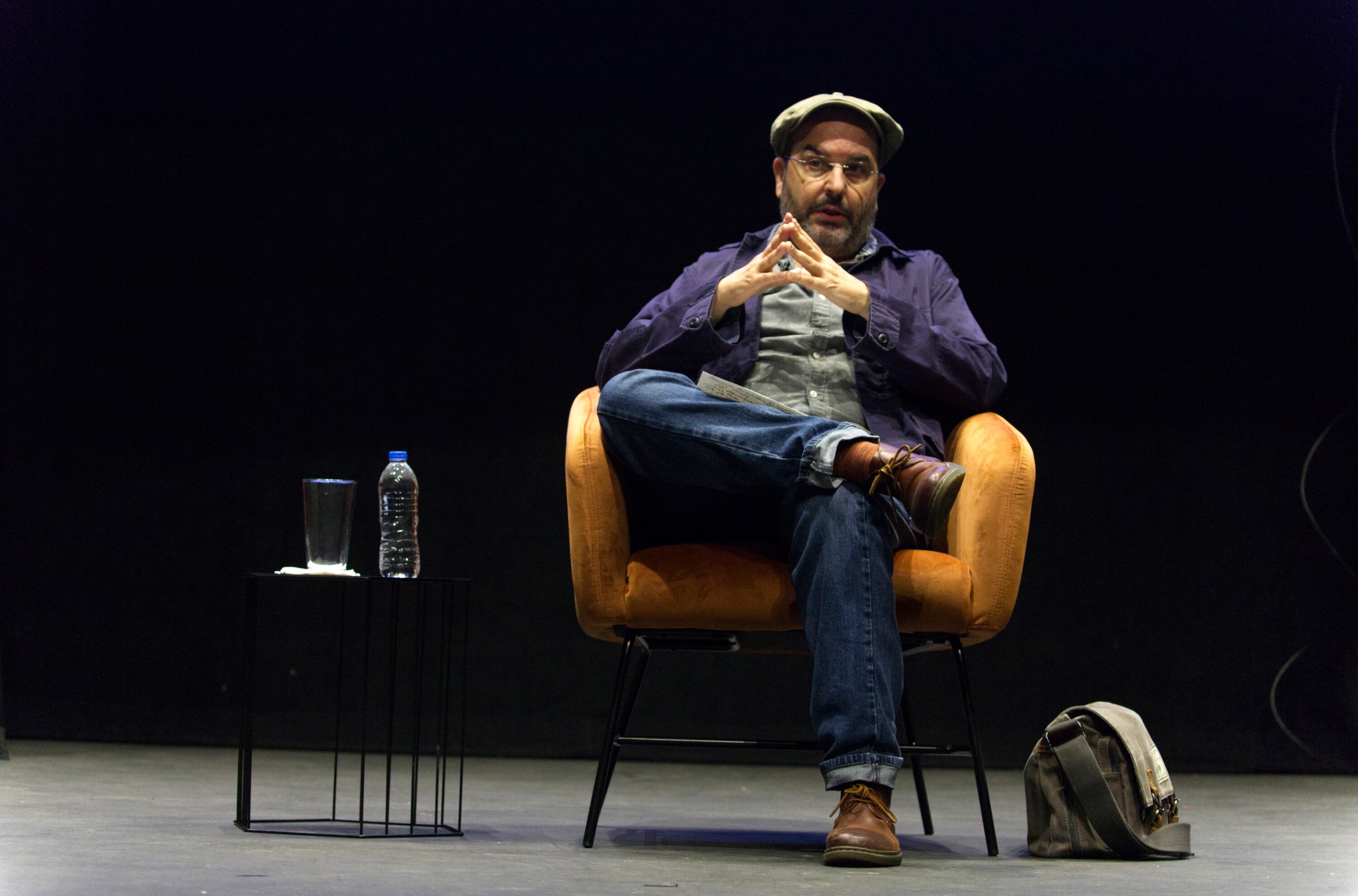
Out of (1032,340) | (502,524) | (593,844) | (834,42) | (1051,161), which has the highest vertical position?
(834,42)

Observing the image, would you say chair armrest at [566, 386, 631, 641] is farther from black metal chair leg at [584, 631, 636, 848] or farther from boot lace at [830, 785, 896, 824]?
boot lace at [830, 785, 896, 824]

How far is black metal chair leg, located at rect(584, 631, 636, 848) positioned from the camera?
2.08 metres

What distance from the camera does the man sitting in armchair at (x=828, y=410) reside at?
Answer: 1.90m

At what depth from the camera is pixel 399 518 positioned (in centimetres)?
240

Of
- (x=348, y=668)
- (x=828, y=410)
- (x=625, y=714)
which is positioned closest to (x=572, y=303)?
(x=348, y=668)

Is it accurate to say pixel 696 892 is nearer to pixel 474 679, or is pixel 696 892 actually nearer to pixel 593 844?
pixel 593 844

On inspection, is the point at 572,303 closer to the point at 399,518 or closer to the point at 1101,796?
the point at 399,518

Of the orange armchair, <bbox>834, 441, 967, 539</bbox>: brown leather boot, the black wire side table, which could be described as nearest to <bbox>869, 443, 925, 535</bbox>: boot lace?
<bbox>834, 441, 967, 539</bbox>: brown leather boot

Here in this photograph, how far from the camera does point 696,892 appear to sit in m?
1.60

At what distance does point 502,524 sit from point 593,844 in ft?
5.20

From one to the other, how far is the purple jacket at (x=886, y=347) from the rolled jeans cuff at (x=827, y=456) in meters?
0.29

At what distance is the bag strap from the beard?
1.01 meters

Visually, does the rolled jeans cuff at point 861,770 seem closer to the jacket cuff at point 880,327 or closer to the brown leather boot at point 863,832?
the brown leather boot at point 863,832

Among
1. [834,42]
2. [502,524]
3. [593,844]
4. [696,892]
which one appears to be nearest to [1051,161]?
[834,42]
